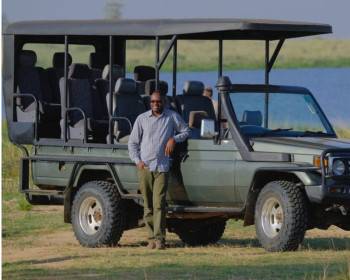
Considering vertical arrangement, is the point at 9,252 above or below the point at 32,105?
below

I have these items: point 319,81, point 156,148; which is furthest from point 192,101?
point 319,81

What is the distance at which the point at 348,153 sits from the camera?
706 inches

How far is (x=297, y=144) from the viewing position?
59.7 ft

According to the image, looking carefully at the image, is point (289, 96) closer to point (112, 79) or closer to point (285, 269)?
point (112, 79)

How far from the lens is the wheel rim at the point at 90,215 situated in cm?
1961

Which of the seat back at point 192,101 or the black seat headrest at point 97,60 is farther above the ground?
the black seat headrest at point 97,60

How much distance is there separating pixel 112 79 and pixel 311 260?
374 cm

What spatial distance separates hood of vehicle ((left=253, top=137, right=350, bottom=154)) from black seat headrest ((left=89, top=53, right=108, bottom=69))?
163 inches

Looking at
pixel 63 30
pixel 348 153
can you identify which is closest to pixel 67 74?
pixel 63 30

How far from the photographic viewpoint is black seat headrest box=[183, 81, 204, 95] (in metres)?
19.7

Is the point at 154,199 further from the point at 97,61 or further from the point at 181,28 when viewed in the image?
the point at 97,61

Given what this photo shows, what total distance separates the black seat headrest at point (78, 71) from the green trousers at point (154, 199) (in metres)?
1.96

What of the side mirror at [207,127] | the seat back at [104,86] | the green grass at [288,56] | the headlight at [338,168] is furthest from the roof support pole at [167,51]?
the green grass at [288,56]

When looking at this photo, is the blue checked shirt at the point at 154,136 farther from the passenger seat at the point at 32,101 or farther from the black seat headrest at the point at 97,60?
the black seat headrest at the point at 97,60
